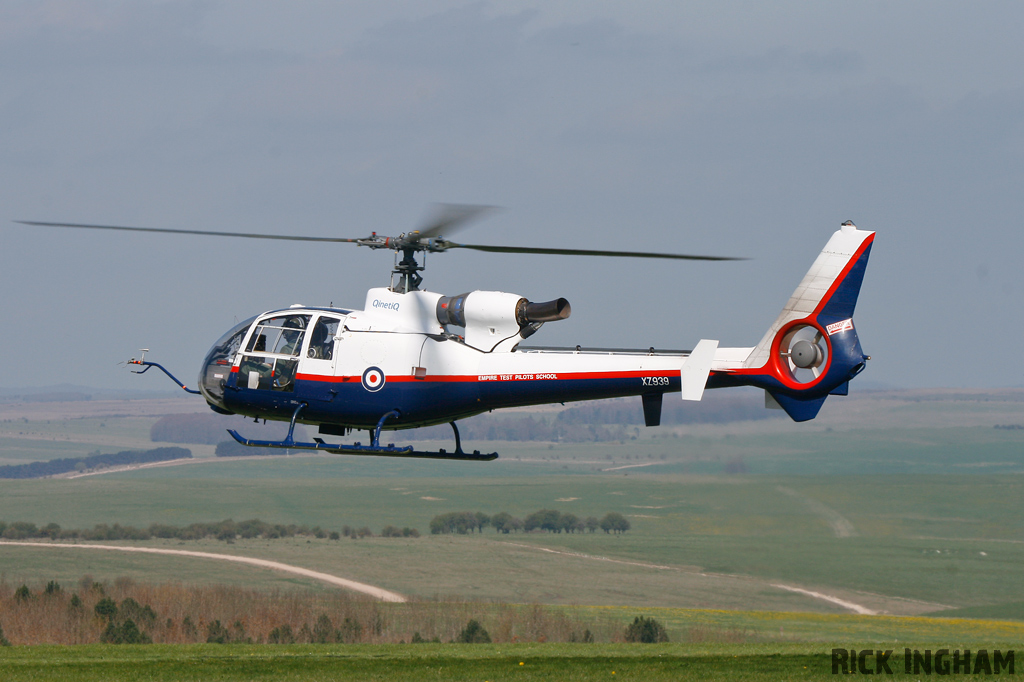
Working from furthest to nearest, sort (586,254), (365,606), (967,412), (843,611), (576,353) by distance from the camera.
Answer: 1. (365,606)
2. (843,611)
3. (967,412)
4. (576,353)
5. (586,254)

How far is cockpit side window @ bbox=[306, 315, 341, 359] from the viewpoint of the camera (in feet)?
87.0

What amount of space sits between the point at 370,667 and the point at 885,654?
41.5ft

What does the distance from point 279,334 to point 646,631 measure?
14067cm

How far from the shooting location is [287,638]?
595ft

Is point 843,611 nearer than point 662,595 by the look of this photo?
Yes

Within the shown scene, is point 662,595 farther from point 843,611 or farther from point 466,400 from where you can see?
point 466,400

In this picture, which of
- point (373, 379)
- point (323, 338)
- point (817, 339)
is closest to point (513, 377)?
point (373, 379)

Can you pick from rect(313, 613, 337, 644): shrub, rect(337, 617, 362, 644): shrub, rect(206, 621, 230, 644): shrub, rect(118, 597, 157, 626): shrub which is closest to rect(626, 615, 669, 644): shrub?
rect(337, 617, 362, 644): shrub

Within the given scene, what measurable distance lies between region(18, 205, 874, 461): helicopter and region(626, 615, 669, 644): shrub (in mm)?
138881

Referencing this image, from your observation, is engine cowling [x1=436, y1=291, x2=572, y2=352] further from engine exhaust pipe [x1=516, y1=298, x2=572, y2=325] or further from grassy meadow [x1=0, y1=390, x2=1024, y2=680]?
grassy meadow [x1=0, y1=390, x2=1024, y2=680]

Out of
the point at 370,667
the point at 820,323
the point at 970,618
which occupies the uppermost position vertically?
the point at 820,323

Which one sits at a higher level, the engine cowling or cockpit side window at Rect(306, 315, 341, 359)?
the engine cowling

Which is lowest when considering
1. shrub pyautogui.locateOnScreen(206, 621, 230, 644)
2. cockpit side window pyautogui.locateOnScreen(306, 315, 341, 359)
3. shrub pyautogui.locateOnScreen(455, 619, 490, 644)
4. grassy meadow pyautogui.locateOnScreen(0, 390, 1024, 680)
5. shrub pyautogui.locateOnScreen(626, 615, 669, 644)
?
shrub pyautogui.locateOnScreen(206, 621, 230, 644)

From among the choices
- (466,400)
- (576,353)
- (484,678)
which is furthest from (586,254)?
(484,678)
